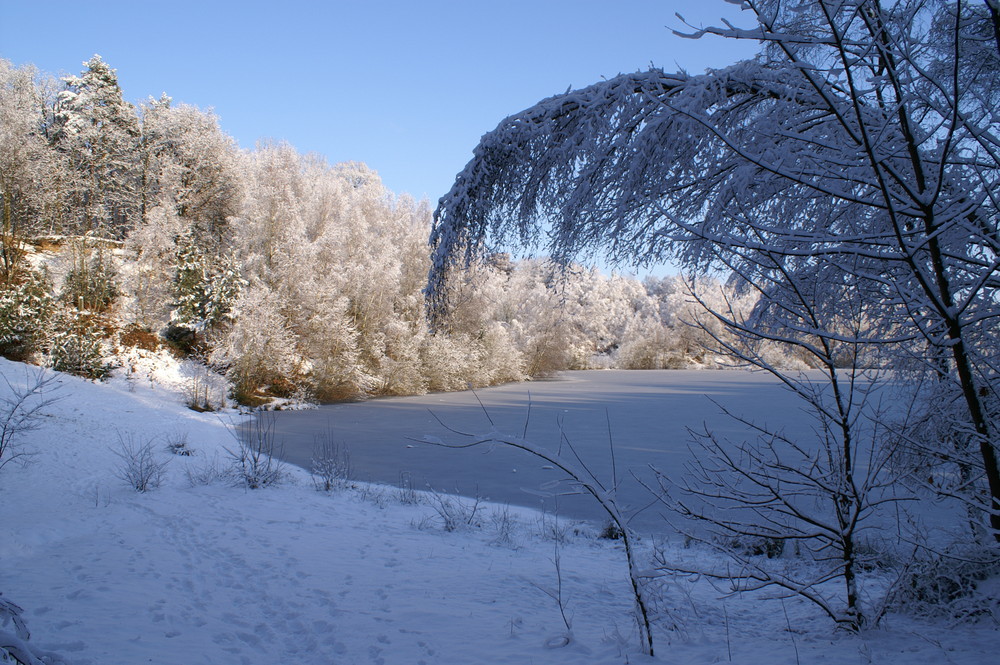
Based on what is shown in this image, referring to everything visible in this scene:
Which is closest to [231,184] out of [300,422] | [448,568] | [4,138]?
[4,138]

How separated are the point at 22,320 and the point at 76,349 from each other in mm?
1404

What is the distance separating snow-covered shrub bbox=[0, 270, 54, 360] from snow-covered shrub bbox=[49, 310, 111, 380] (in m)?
0.31

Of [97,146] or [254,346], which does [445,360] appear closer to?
[254,346]

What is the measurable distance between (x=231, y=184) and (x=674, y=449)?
24.3 meters

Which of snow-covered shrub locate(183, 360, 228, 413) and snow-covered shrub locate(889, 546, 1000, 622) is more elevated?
snow-covered shrub locate(889, 546, 1000, 622)

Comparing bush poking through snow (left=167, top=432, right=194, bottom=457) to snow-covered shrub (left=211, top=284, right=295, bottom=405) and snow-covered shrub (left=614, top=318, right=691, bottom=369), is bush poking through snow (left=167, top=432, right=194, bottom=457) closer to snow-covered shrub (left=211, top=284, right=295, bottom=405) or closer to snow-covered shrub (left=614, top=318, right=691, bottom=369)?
snow-covered shrub (left=211, top=284, right=295, bottom=405)

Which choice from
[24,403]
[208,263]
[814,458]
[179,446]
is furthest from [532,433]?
[208,263]

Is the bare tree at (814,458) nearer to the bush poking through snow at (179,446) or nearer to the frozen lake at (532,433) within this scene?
the frozen lake at (532,433)

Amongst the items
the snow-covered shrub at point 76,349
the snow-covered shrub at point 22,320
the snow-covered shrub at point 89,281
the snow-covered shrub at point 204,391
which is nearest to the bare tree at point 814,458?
the snow-covered shrub at point 204,391

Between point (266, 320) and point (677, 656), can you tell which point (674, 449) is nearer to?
point (677, 656)

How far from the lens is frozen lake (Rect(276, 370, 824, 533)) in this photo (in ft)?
24.0

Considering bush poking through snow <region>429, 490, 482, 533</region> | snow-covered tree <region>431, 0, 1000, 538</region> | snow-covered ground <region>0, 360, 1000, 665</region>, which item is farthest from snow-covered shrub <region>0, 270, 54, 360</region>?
snow-covered tree <region>431, 0, 1000, 538</region>

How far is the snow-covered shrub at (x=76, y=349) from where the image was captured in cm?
1376

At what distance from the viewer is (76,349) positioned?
46.0 feet
